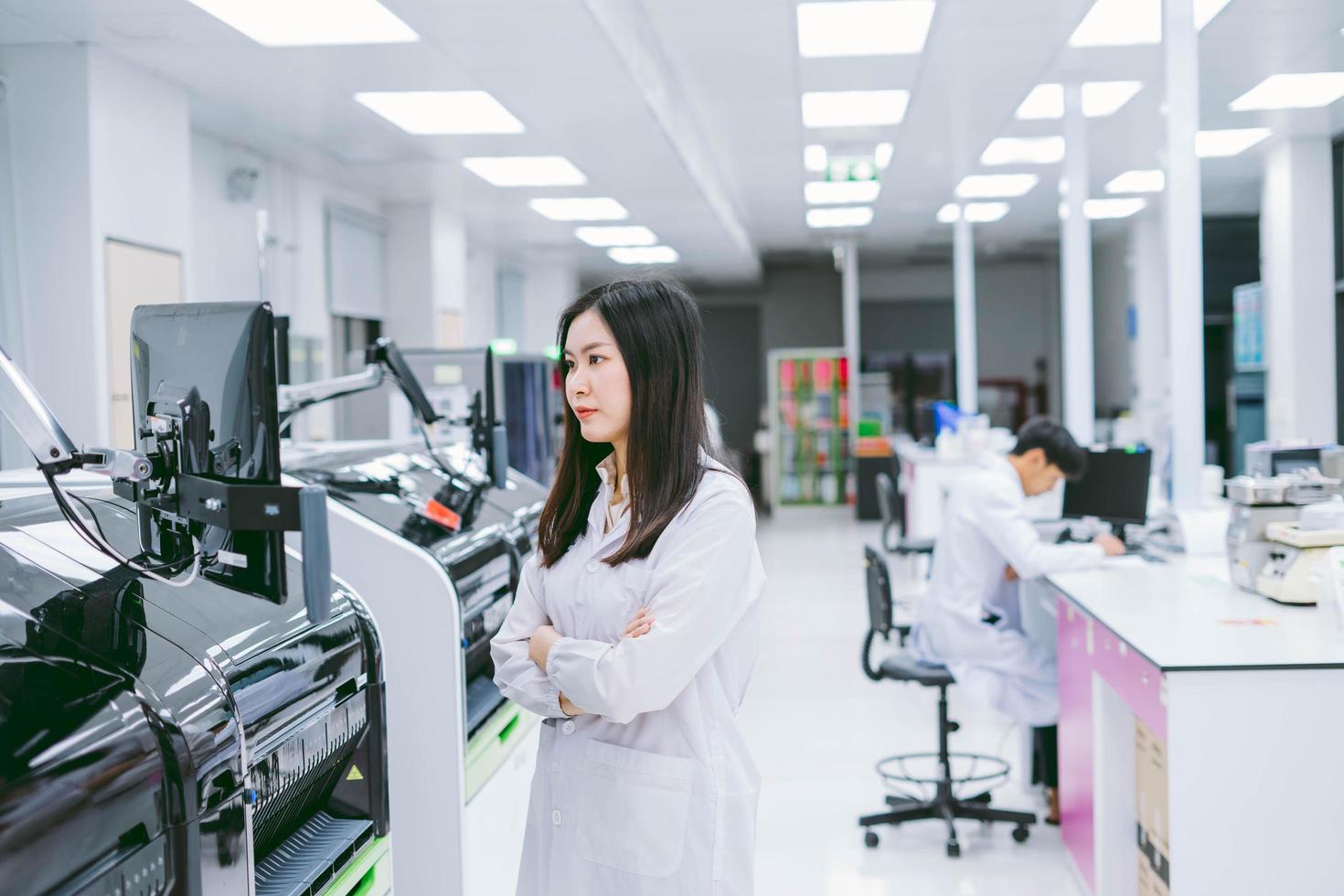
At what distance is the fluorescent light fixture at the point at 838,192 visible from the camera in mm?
9438

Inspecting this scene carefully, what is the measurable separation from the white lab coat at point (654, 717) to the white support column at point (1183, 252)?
328cm

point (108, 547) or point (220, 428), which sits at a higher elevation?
point (220, 428)

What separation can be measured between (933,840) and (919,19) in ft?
11.0

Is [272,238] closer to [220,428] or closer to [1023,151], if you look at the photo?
[1023,151]

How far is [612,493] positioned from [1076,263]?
5.25 meters

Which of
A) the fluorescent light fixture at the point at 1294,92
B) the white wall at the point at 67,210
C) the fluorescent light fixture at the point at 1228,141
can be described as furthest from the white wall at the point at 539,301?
the white wall at the point at 67,210

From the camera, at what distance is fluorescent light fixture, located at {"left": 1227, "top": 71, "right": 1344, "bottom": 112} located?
6.31 metres

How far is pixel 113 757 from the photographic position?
4.10 ft

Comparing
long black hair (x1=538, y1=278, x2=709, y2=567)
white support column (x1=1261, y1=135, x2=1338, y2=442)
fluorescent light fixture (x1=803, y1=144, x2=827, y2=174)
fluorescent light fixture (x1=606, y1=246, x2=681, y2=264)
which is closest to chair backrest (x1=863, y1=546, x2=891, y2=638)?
→ long black hair (x1=538, y1=278, x2=709, y2=567)

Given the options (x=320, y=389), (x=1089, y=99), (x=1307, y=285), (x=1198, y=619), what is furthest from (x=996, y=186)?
(x=320, y=389)

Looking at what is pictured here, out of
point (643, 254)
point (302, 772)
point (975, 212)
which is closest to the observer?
point (302, 772)

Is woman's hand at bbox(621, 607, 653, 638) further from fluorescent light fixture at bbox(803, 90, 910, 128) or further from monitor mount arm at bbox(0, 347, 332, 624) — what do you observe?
fluorescent light fixture at bbox(803, 90, 910, 128)

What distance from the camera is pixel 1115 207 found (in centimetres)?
1102

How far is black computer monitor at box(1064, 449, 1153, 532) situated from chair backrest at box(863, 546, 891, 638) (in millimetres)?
1310
